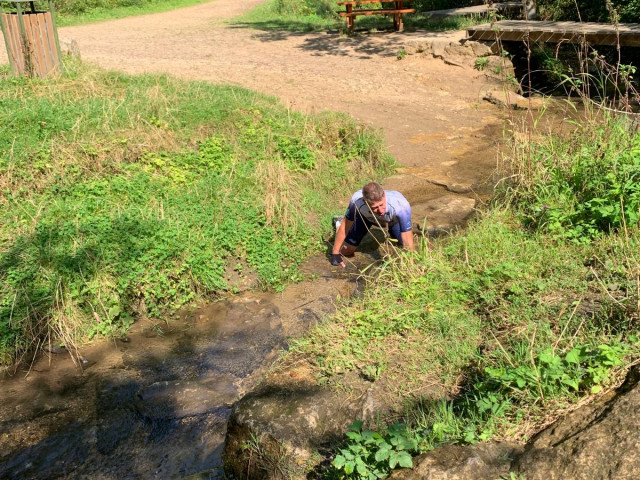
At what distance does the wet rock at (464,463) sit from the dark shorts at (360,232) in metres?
3.44

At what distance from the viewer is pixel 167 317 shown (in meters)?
6.10

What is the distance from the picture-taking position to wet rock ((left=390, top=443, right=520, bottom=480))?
10.1 feet

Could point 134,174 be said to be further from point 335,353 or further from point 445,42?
point 445,42

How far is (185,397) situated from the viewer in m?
5.12

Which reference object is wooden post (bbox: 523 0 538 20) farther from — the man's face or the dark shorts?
the man's face

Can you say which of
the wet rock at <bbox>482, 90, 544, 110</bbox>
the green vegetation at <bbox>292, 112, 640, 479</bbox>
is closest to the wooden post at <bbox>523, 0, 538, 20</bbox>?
the wet rock at <bbox>482, 90, 544, 110</bbox>

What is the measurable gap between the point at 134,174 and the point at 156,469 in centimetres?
379

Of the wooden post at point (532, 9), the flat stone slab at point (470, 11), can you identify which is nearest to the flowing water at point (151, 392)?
the wooden post at point (532, 9)

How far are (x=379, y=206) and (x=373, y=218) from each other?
16.3 inches

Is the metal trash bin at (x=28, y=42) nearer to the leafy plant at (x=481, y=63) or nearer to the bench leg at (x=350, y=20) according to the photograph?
the leafy plant at (x=481, y=63)

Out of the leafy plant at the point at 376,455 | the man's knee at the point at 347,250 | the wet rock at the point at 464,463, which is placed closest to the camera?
the wet rock at the point at 464,463

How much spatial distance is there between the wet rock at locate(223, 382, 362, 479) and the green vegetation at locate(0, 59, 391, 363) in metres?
2.07

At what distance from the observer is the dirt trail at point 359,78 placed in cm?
950

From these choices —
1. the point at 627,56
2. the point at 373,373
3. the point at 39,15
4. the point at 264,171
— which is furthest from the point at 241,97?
the point at 627,56
